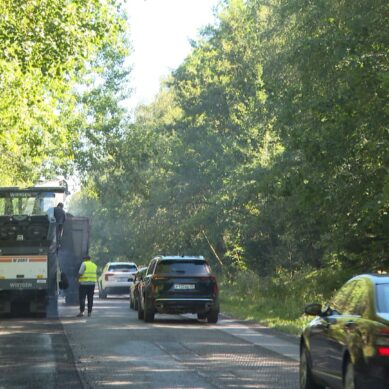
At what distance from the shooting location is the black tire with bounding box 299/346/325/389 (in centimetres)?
1250

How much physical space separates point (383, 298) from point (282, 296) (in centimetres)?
2559

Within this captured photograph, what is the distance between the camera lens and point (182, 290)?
28.0 m

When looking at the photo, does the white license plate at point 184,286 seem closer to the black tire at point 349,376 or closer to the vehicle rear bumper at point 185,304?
the vehicle rear bumper at point 185,304

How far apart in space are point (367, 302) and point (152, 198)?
200 ft

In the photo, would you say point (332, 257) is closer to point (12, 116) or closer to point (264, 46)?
point (12, 116)

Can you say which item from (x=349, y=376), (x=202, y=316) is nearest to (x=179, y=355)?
(x=349, y=376)

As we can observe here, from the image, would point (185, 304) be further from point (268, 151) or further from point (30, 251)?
point (268, 151)

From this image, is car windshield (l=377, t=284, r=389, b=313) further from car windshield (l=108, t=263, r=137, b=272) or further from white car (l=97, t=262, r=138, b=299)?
car windshield (l=108, t=263, r=137, b=272)

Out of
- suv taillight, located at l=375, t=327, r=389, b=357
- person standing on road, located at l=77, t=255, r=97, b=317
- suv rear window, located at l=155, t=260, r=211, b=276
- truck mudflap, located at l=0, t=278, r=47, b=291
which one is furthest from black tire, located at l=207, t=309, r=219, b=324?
suv taillight, located at l=375, t=327, r=389, b=357

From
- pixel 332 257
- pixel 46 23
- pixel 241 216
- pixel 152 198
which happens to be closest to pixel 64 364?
pixel 46 23

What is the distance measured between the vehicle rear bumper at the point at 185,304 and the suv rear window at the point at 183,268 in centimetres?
73

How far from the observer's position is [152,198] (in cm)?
7131

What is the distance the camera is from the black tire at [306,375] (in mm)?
12500

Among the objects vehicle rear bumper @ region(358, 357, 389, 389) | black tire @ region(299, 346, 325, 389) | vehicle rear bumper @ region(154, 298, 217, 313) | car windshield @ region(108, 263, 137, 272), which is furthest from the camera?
car windshield @ region(108, 263, 137, 272)
